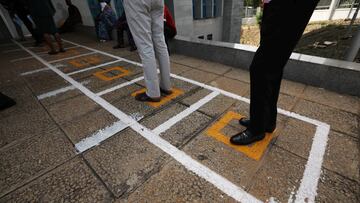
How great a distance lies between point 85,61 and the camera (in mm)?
4734

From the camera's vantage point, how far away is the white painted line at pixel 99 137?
6.34 feet

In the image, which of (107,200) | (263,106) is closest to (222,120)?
(263,106)

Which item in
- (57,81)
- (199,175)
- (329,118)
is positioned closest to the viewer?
(199,175)

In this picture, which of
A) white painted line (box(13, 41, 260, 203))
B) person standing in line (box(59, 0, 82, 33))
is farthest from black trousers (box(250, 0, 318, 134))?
person standing in line (box(59, 0, 82, 33))

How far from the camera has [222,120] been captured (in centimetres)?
228

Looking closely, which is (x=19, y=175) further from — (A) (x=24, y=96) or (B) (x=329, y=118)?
(B) (x=329, y=118)

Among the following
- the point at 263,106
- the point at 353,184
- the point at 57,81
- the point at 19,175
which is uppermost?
the point at 263,106

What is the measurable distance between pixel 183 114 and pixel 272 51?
52.9 inches

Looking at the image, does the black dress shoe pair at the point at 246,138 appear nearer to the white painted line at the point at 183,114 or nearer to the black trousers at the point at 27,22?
the white painted line at the point at 183,114

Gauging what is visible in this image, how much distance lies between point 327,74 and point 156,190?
10.0 feet

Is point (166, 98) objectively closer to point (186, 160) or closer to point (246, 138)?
point (186, 160)

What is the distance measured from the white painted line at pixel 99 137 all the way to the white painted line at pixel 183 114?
1.46 ft

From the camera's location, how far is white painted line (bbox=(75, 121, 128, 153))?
193 centimetres

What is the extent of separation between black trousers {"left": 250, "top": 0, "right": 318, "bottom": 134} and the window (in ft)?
25.9
